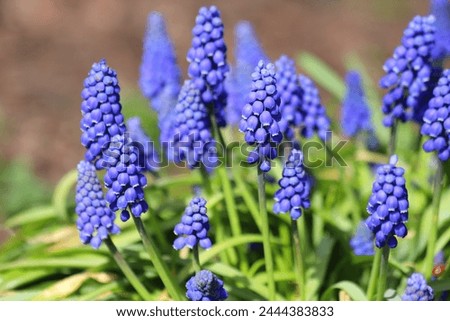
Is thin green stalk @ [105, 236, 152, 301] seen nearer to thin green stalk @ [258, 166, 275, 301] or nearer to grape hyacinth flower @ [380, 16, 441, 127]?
thin green stalk @ [258, 166, 275, 301]

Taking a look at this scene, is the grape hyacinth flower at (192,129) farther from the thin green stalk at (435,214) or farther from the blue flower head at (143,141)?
the thin green stalk at (435,214)

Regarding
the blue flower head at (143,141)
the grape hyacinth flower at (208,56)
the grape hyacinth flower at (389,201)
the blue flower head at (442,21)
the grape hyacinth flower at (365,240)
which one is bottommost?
the grape hyacinth flower at (365,240)

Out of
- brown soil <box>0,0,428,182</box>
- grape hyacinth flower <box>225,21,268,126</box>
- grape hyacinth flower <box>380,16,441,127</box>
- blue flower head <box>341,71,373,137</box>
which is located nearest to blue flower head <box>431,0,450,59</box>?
blue flower head <box>341,71,373,137</box>

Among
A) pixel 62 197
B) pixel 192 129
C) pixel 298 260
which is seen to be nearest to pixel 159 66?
pixel 62 197

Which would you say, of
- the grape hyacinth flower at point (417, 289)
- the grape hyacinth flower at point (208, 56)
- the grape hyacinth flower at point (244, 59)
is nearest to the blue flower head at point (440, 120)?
the grape hyacinth flower at point (417, 289)

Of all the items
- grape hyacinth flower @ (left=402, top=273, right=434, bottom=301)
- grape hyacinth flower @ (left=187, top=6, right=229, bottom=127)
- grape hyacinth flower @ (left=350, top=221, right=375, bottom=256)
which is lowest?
grape hyacinth flower @ (left=402, top=273, right=434, bottom=301)

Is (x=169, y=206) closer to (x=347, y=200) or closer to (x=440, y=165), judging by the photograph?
(x=347, y=200)
